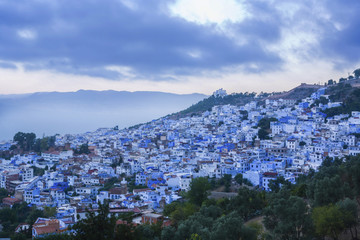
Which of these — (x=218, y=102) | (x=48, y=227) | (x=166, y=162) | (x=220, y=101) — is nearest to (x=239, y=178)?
(x=166, y=162)

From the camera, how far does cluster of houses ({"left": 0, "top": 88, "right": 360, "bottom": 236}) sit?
20125mm

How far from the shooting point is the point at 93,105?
12788 cm

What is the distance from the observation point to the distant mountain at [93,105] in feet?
348

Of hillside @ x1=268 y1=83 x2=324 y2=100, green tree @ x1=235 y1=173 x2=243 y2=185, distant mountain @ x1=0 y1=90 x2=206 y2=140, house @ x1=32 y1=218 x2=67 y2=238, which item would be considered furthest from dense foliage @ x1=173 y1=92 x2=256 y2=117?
house @ x1=32 y1=218 x2=67 y2=238

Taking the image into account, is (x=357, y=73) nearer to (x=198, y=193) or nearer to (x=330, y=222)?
(x=198, y=193)

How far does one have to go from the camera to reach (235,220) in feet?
27.6

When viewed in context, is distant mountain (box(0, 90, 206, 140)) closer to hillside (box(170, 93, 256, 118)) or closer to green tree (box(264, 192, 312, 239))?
hillside (box(170, 93, 256, 118))

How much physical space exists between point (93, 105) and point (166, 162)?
10568 centimetres

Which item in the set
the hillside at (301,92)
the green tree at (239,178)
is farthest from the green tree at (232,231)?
the hillside at (301,92)

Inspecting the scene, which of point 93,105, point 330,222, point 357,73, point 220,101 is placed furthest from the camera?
point 93,105

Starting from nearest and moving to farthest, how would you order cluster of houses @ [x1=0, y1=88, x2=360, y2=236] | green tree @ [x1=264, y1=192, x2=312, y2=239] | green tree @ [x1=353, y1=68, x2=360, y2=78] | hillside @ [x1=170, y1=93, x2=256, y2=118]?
1. green tree @ [x1=264, y1=192, x2=312, y2=239]
2. cluster of houses @ [x1=0, y1=88, x2=360, y2=236]
3. green tree @ [x1=353, y1=68, x2=360, y2=78]
4. hillside @ [x1=170, y1=93, x2=256, y2=118]

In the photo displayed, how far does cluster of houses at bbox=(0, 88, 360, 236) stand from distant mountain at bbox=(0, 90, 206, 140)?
211 feet

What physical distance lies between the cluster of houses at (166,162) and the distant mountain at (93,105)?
6446cm

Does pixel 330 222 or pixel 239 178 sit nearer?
pixel 330 222
